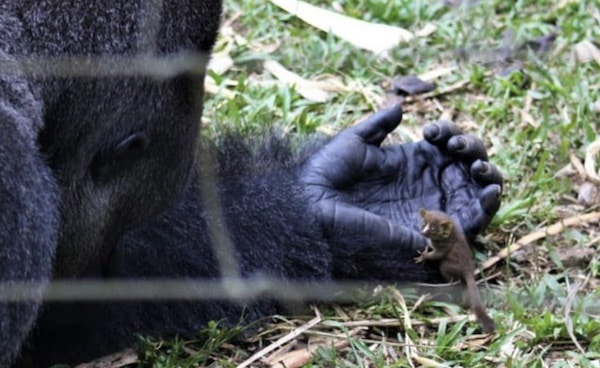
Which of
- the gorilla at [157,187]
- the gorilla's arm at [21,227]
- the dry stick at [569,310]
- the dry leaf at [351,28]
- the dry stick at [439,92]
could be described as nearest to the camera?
the gorilla's arm at [21,227]

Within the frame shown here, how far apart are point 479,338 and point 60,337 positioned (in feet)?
2.51

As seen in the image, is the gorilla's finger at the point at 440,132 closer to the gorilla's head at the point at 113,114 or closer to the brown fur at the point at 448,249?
the brown fur at the point at 448,249

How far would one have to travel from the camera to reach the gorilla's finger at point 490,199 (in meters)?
2.40

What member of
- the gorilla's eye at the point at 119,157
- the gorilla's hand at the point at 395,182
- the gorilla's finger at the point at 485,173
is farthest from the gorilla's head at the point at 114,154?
the gorilla's finger at the point at 485,173

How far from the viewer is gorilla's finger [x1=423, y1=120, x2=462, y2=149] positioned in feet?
8.17

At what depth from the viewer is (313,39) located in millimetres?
3402

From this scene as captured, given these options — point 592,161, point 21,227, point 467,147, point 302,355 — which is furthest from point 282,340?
point 592,161

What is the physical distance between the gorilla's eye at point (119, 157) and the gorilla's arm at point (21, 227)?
7.3 inches

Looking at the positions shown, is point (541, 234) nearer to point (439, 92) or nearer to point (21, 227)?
point (439, 92)

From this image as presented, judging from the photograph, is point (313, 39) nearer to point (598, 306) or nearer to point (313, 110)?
point (313, 110)

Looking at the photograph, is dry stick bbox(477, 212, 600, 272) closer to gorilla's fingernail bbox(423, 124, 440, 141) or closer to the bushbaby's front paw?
the bushbaby's front paw

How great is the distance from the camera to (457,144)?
8.07 feet

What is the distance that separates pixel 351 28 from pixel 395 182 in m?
1.01

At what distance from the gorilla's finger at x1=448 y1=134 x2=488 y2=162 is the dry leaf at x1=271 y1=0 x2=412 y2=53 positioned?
923mm
